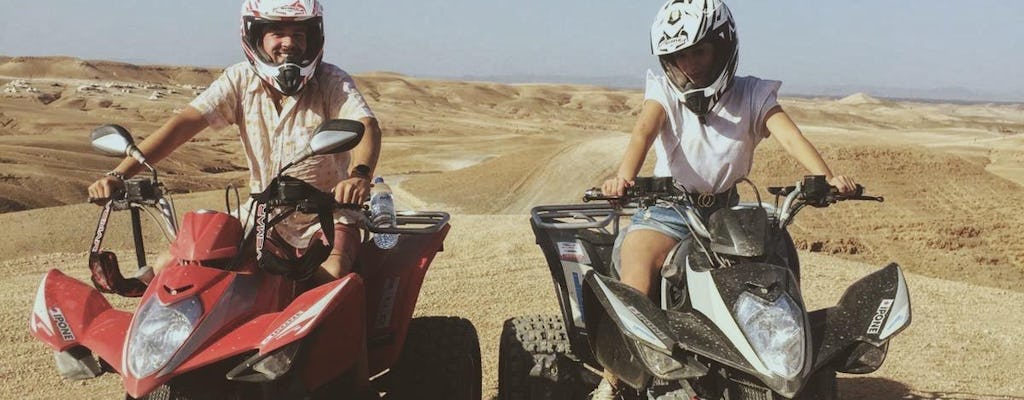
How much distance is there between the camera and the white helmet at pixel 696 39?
4.50 metres

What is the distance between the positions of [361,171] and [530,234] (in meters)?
7.88

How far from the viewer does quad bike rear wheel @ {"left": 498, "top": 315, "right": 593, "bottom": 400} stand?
17.0ft

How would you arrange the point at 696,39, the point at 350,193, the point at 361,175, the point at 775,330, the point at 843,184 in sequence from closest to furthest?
the point at 775,330
the point at 350,193
the point at 843,184
the point at 361,175
the point at 696,39

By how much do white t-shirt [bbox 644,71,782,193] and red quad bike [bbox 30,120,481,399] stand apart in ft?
5.89

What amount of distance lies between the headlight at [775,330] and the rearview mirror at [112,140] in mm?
2534

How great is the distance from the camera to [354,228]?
15.2 feet

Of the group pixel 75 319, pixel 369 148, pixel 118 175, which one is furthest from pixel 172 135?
pixel 75 319

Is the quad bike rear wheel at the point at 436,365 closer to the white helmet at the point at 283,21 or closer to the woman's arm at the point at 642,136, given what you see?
the woman's arm at the point at 642,136

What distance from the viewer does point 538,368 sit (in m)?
5.18

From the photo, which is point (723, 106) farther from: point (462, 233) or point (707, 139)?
point (462, 233)

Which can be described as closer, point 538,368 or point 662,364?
point 662,364

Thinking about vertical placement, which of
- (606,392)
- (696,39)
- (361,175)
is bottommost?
(606,392)

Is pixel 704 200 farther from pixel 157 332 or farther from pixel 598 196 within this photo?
pixel 157 332

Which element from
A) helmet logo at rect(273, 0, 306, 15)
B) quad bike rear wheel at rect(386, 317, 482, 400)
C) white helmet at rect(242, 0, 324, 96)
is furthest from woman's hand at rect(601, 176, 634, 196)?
helmet logo at rect(273, 0, 306, 15)
